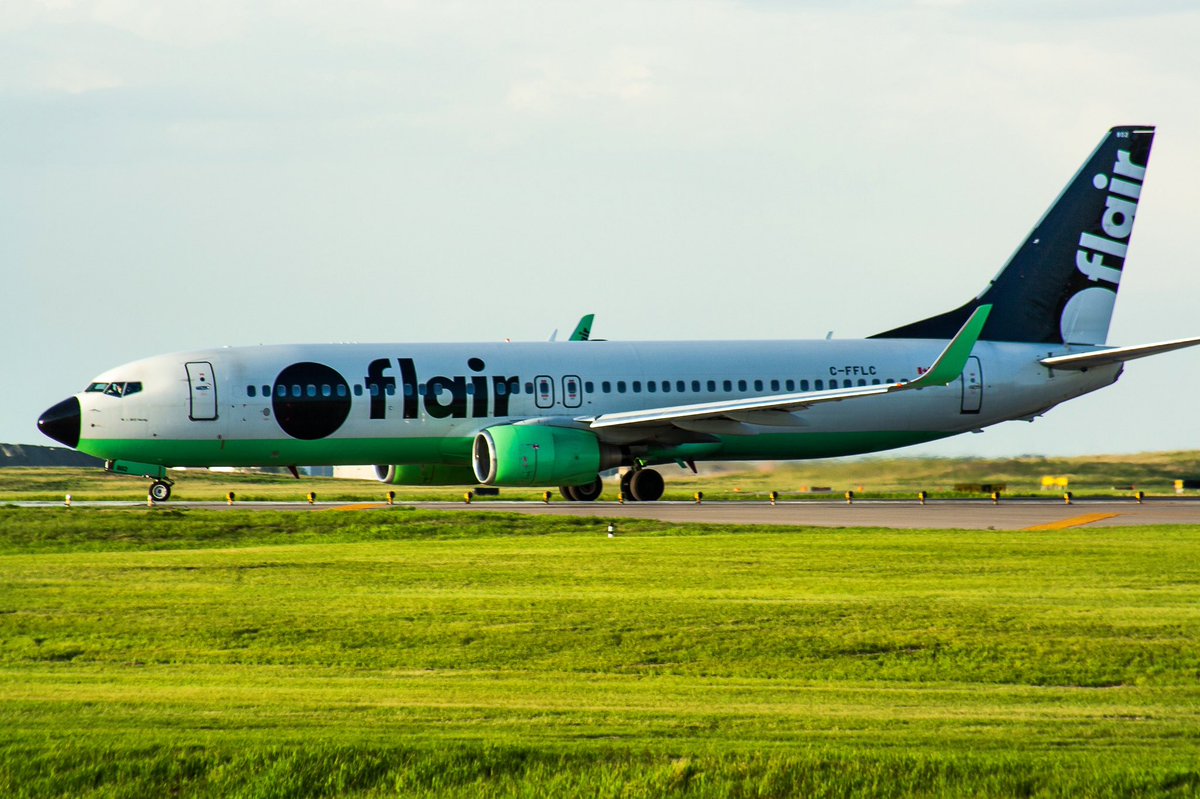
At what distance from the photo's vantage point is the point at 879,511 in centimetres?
3672

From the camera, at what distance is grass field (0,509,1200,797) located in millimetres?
10477

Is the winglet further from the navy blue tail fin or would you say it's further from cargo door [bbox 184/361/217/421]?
cargo door [bbox 184/361/217/421]

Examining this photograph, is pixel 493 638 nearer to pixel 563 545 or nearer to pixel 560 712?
pixel 560 712

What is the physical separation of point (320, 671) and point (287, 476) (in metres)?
60.6

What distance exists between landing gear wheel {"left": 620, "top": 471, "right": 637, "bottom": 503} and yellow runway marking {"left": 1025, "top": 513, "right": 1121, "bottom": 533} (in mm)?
11869

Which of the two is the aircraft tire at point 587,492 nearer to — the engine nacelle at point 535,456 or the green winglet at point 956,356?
the engine nacelle at point 535,456

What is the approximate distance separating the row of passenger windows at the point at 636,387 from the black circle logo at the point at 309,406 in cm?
2

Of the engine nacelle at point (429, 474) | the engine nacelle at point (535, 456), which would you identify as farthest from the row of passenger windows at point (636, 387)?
the engine nacelle at point (429, 474)

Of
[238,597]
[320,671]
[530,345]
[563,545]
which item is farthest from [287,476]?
[320,671]

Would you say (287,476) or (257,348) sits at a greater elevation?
(257,348)

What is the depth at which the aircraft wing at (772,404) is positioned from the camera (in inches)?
1427

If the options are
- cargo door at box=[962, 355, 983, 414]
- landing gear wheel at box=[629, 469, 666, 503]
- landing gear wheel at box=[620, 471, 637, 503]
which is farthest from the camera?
cargo door at box=[962, 355, 983, 414]

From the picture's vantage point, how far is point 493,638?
1588cm

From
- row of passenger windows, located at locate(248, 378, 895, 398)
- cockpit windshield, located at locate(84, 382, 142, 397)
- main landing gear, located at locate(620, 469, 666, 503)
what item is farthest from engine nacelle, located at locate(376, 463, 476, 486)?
cockpit windshield, located at locate(84, 382, 142, 397)
